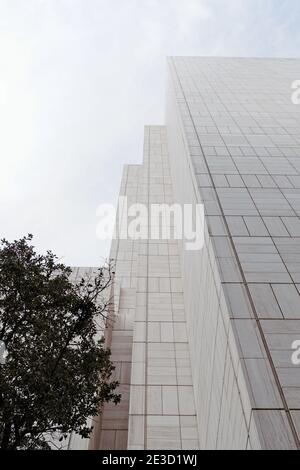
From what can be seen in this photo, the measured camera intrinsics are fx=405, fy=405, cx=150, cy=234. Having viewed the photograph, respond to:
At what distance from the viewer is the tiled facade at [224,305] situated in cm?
548

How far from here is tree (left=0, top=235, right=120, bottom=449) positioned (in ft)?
17.7

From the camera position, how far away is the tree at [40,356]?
5.39 metres

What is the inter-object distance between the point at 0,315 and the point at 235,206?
5.98 metres

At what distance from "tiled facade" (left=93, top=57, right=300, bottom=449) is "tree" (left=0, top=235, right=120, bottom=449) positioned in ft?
7.37

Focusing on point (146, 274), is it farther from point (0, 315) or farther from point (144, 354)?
point (0, 315)

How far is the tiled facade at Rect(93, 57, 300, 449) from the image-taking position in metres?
5.48

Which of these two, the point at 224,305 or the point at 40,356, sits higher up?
the point at 224,305

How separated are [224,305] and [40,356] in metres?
Answer: 3.00

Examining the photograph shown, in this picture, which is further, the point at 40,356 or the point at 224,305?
the point at 224,305

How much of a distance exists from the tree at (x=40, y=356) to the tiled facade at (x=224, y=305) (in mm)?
2246

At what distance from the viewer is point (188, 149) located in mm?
13695

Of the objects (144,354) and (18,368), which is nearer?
(18,368)

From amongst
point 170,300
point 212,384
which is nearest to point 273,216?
point 212,384

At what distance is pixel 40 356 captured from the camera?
584 centimetres
